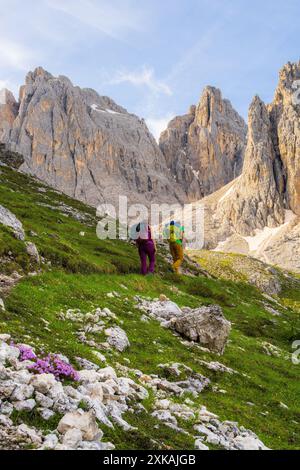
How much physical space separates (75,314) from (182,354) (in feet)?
→ 16.5

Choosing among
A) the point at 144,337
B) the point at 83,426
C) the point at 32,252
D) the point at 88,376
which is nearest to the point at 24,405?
the point at 83,426

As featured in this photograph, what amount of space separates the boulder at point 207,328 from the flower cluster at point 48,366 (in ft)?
36.9

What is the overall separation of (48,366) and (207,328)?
1217cm

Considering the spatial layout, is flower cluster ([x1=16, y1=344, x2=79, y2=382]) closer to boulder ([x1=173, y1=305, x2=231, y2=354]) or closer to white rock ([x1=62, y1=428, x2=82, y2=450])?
white rock ([x1=62, y1=428, x2=82, y2=450])

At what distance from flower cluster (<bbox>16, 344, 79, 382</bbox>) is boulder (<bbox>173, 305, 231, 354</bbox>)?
11.3 m

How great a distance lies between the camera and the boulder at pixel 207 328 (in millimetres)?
21109

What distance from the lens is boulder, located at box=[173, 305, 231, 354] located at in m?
21.1

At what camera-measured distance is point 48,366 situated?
10.6m

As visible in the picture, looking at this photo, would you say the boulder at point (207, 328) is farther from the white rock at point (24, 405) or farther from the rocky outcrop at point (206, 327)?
the white rock at point (24, 405)

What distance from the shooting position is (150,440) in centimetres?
912

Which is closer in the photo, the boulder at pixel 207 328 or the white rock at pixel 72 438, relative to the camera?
the white rock at pixel 72 438

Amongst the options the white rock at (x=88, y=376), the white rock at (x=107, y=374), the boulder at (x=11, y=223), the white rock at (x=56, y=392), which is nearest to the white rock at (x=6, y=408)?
the white rock at (x=56, y=392)

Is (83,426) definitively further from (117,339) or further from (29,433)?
(117,339)

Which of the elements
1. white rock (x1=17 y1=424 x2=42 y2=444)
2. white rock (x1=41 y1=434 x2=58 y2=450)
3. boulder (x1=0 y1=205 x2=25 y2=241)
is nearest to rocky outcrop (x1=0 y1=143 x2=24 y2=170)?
boulder (x1=0 y1=205 x2=25 y2=241)
